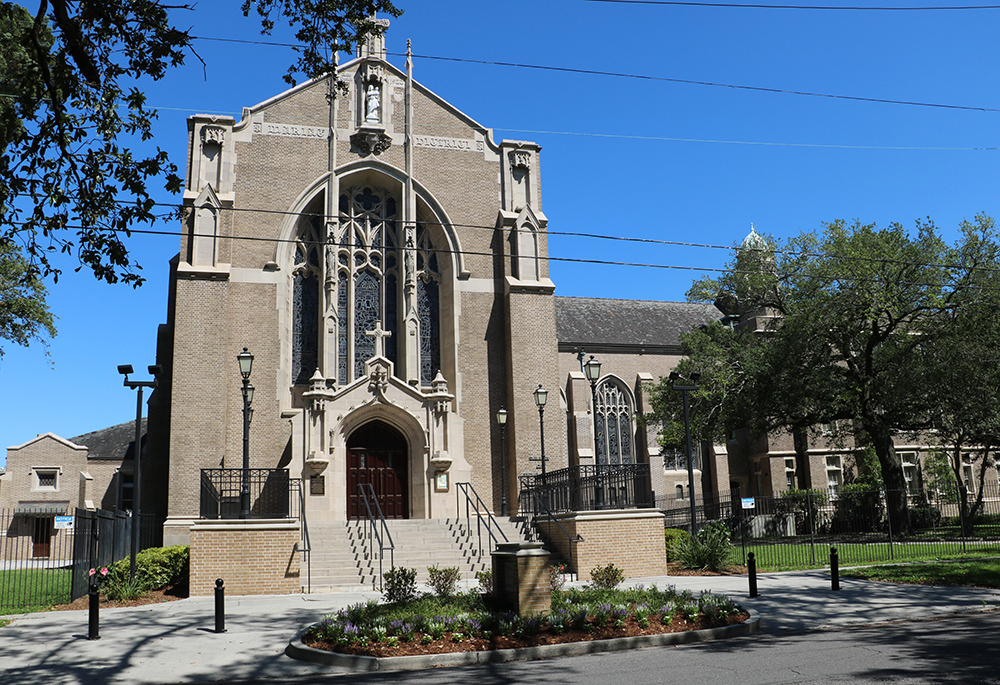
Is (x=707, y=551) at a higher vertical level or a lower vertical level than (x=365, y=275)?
lower

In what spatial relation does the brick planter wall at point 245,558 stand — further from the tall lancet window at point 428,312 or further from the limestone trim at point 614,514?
the tall lancet window at point 428,312

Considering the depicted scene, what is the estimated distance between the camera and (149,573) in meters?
18.5

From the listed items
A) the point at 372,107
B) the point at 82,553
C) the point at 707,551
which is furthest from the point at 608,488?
the point at 372,107

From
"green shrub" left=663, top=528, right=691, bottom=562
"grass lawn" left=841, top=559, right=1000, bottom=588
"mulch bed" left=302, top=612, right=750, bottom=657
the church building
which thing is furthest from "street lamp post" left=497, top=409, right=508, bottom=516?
"mulch bed" left=302, top=612, right=750, bottom=657

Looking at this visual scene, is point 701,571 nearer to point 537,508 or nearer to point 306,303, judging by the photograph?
point 537,508

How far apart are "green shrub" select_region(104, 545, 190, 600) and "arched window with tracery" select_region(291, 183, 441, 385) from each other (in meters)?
7.48

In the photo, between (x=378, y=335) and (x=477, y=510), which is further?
(x=378, y=335)

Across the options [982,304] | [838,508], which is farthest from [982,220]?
[838,508]

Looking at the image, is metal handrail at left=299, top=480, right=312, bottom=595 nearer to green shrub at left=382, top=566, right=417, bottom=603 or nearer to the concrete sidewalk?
the concrete sidewalk

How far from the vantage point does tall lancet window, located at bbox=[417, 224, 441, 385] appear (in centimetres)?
2698

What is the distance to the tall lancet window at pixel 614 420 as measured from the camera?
40.2m

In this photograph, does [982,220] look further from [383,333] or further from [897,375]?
[383,333]

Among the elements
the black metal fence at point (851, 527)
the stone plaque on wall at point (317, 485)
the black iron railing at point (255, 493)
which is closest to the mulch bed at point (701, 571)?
the black metal fence at point (851, 527)

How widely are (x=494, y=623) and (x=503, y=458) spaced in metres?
14.9
